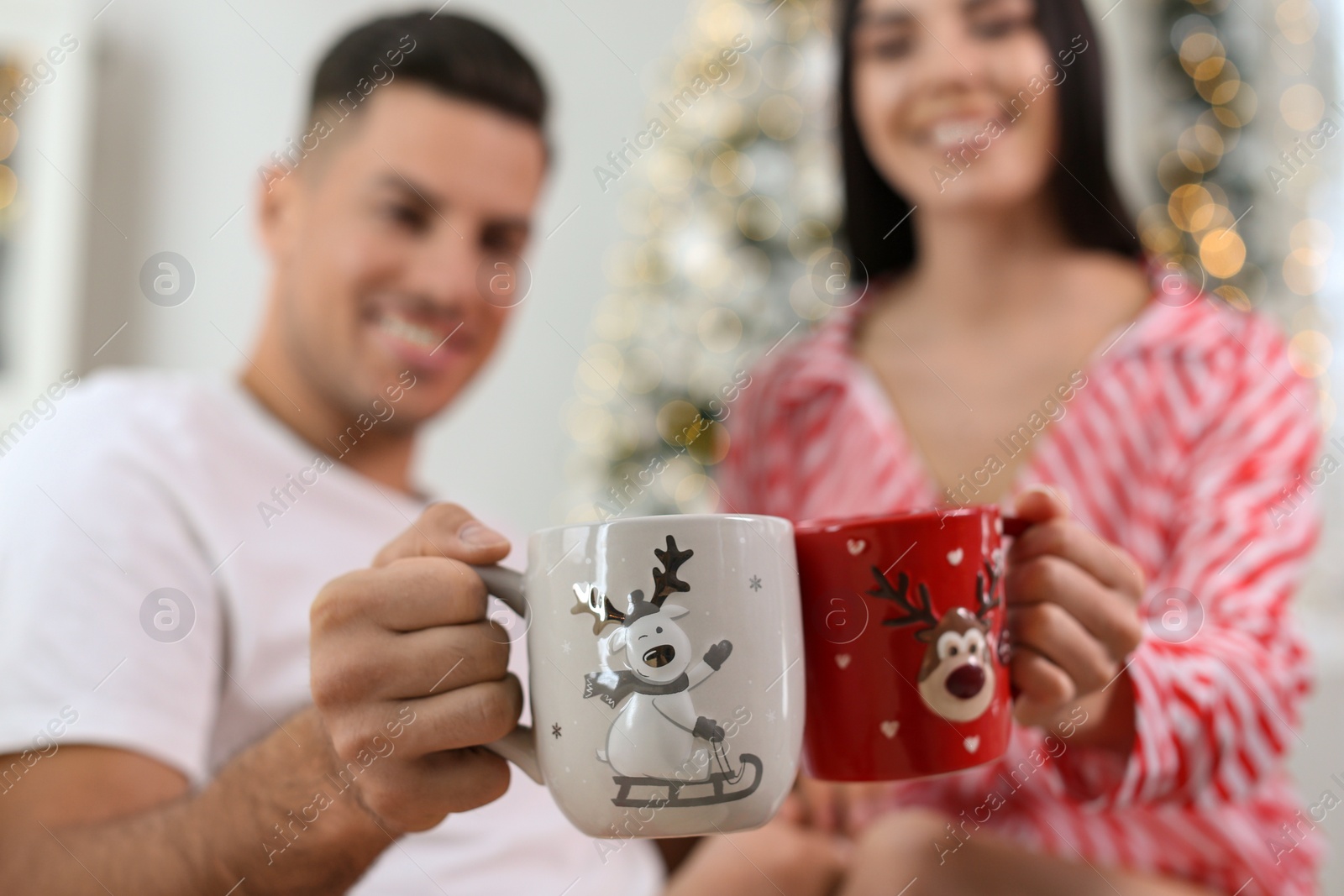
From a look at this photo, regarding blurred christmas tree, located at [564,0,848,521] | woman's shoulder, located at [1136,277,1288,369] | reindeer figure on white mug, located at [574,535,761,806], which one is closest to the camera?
reindeer figure on white mug, located at [574,535,761,806]

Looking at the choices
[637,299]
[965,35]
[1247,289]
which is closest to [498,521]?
[965,35]

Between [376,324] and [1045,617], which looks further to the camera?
[376,324]

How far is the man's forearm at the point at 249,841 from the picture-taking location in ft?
1.56

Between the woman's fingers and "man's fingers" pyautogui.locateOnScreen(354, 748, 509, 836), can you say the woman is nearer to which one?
the woman's fingers

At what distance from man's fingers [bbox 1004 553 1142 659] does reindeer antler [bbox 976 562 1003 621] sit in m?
0.04

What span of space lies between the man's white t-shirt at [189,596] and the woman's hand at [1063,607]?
0.32 m

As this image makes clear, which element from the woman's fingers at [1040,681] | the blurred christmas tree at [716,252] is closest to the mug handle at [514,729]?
the woman's fingers at [1040,681]

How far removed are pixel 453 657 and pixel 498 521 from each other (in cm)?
48

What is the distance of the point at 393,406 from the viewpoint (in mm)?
912

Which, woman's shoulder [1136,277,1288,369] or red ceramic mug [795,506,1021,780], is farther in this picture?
woman's shoulder [1136,277,1288,369]

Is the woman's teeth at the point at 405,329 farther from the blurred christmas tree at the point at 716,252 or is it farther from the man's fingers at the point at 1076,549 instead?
the blurred christmas tree at the point at 716,252

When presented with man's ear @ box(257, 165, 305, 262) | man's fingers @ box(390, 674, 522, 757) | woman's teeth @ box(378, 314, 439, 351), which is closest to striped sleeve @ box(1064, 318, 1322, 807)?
man's fingers @ box(390, 674, 522, 757)

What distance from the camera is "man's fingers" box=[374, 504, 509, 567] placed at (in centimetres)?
44

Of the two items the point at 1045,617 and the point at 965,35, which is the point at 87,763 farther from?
the point at 965,35
